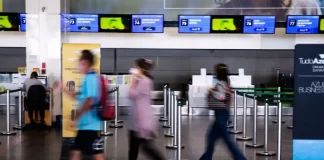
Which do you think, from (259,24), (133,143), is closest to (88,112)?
(133,143)

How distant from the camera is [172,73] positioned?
1830cm

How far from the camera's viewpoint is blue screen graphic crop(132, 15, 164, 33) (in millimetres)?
14797

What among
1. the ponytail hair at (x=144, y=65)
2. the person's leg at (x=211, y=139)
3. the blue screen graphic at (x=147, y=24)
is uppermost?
the blue screen graphic at (x=147, y=24)

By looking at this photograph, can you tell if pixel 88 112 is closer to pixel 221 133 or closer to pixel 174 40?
pixel 221 133

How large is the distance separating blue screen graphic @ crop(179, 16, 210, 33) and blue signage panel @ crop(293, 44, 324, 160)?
9186 millimetres

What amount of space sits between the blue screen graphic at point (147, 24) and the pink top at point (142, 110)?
8.86m

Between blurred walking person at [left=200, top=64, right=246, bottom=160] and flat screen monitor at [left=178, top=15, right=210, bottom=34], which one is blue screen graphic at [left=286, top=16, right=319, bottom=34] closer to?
flat screen monitor at [left=178, top=15, right=210, bottom=34]

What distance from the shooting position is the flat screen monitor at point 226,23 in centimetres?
1477

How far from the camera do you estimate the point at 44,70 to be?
12531 mm

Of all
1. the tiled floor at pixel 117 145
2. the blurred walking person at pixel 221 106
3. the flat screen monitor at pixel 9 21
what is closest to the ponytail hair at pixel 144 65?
the blurred walking person at pixel 221 106

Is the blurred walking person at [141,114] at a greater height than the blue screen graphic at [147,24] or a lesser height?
lesser

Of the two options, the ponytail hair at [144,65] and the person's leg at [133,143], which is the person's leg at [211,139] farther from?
the ponytail hair at [144,65]

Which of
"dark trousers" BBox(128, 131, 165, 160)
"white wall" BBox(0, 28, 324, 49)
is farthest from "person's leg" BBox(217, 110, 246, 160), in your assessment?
"white wall" BBox(0, 28, 324, 49)

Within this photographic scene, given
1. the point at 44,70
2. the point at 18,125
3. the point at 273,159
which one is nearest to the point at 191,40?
the point at 44,70
